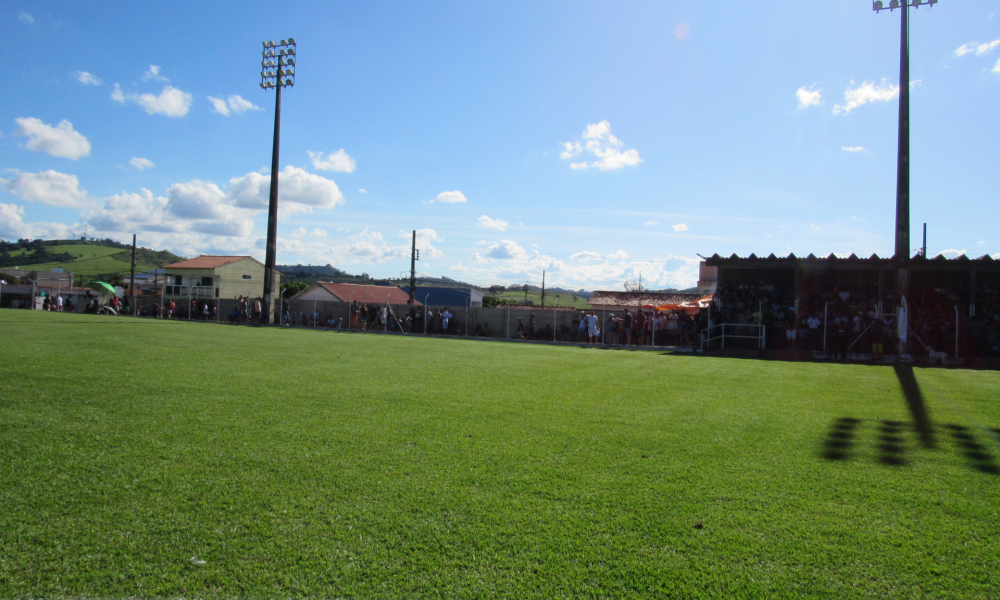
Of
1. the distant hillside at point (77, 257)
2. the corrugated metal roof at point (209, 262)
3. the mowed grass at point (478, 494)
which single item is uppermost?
the distant hillside at point (77, 257)

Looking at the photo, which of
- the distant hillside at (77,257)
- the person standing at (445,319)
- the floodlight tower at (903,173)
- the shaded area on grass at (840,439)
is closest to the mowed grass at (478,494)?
the shaded area on grass at (840,439)

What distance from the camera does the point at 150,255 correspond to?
146 metres

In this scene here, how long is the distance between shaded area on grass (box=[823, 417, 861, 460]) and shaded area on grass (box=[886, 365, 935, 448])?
24.7 inches

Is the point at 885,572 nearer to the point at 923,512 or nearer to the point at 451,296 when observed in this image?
the point at 923,512

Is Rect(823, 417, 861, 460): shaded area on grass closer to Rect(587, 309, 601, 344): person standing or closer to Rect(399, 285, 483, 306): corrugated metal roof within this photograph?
Rect(587, 309, 601, 344): person standing

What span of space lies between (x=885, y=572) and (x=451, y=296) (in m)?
65.3

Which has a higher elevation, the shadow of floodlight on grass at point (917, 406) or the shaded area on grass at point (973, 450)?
the shadow of floodlight on grass at point (917, 406)

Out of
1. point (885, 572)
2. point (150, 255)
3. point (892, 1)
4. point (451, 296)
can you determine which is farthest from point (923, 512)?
point (150, 255)

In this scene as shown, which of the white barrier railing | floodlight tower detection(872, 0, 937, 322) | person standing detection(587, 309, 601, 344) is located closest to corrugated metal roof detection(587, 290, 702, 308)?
person standing detection(587, 309, 601, 344)

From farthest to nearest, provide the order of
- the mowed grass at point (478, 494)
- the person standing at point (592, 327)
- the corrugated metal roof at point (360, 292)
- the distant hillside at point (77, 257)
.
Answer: the distant hillside at point (77, 257)
the corrugated metal roof at point (360, 292)
the person standing at point (592, 327)
the mowed grass at point (478, 494)

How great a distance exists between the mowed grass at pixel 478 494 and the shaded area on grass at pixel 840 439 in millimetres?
37

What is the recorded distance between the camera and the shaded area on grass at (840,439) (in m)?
5.10

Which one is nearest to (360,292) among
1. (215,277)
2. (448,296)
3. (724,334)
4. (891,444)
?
(448,296)

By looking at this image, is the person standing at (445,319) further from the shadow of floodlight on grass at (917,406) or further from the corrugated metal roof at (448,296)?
the corrugated metal roof at (448,296)
